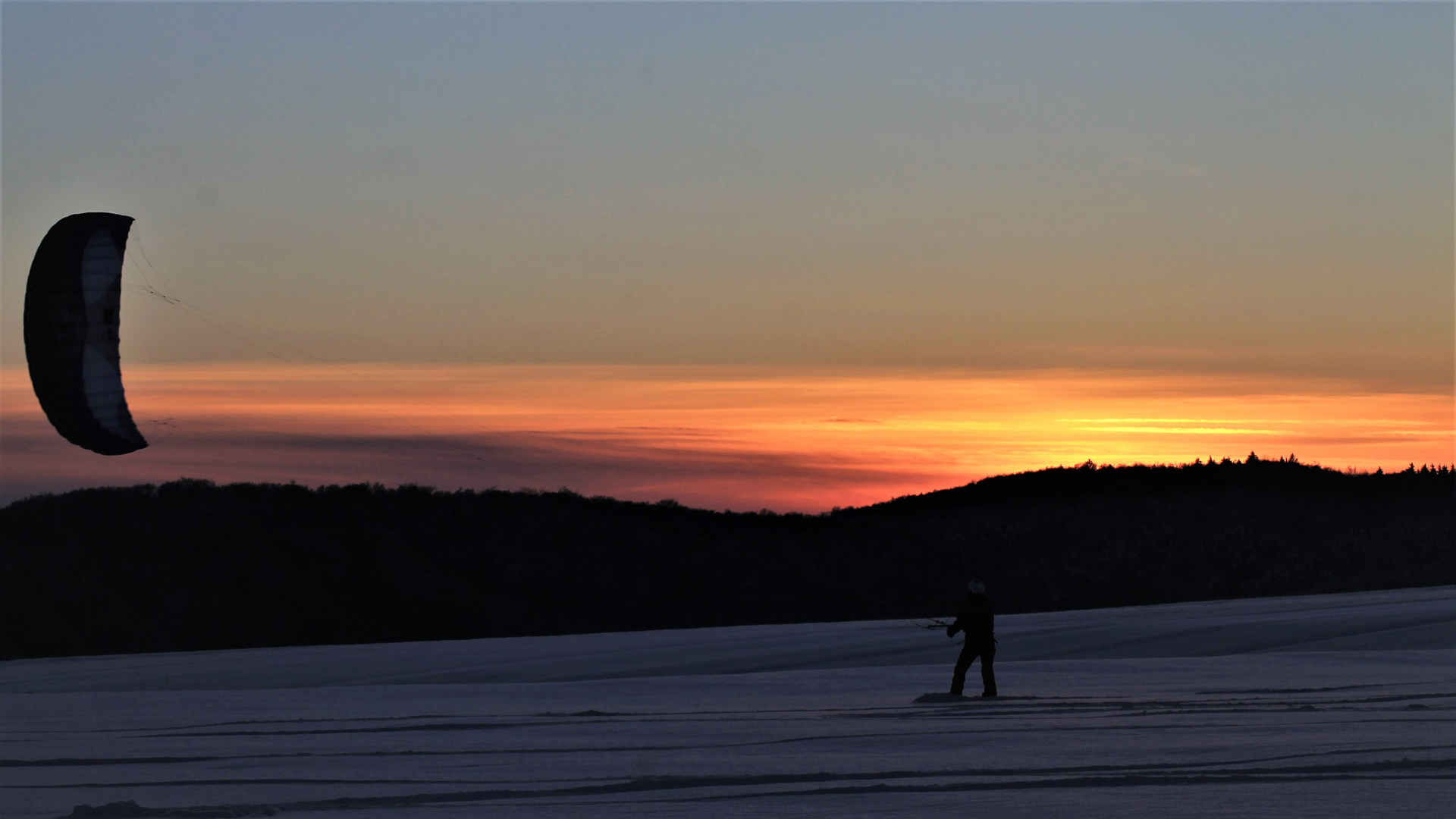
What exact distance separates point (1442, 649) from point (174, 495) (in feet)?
140

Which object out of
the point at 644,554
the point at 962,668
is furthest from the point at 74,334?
the point at 644,554

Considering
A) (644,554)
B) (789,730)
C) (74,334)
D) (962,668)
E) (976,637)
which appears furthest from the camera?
(644,554)

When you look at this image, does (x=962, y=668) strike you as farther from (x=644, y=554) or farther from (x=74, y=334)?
(x=644, y=554)

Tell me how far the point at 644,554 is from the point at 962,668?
3794 cm

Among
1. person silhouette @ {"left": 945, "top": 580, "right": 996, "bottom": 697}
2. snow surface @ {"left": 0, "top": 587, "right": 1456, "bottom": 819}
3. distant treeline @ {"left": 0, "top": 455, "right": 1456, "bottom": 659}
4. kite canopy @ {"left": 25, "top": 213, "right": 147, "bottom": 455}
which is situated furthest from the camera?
distant treeline @ {"left": 0, "top": 455, "right": 1456, "bottom": 659}

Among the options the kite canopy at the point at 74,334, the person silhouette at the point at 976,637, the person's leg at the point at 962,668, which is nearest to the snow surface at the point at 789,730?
the person silhouette at the point at 976,637

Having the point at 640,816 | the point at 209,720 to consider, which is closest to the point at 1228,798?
the point at 640,816

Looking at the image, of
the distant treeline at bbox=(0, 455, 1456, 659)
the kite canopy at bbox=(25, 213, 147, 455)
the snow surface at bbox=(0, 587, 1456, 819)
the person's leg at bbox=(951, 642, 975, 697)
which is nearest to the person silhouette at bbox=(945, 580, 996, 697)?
the person's leg at bbox=(951, 642, 975, 697)

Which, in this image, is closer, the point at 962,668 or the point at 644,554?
the point at 962,668

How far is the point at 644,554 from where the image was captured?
165ft

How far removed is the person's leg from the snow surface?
458 millimetres

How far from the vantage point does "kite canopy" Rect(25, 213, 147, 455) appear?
19.7 meters

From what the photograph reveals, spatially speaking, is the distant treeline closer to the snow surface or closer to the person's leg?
the snow surface

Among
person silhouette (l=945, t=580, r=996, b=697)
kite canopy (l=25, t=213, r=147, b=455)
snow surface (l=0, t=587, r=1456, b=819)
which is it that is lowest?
snow surface (l=0, t=587, r=1456, b=819)
